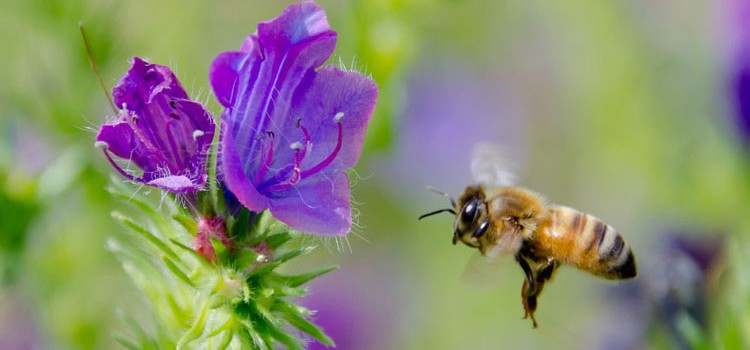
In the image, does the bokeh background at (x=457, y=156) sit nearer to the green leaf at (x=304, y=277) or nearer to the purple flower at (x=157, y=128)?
the green leaf at (x=304, y=277)

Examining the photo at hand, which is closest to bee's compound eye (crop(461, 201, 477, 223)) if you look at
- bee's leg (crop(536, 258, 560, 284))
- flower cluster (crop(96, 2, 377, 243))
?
bee's leg (crop(536, 258, 560, 284))

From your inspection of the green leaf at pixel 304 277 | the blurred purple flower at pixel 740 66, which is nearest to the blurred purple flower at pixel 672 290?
the blurred purple flower at pixel 740 66

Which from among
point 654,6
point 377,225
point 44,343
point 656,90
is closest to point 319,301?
point 44,343

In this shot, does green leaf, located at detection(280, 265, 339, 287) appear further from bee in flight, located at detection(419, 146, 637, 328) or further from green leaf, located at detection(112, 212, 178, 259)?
bee in flight, located at detection(419, 146, 637, 328)

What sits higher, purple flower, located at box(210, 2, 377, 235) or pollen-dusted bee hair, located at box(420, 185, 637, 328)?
purple flower, located at box(210, 2, 377, 235)

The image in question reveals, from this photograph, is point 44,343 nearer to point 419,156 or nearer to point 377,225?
point 377,225

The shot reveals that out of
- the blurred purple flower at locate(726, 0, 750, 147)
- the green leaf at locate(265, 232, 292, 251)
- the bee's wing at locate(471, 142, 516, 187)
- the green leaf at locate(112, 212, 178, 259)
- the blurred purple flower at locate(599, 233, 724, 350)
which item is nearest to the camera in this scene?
the green leaf at locate(112, 212, 178, 259)
